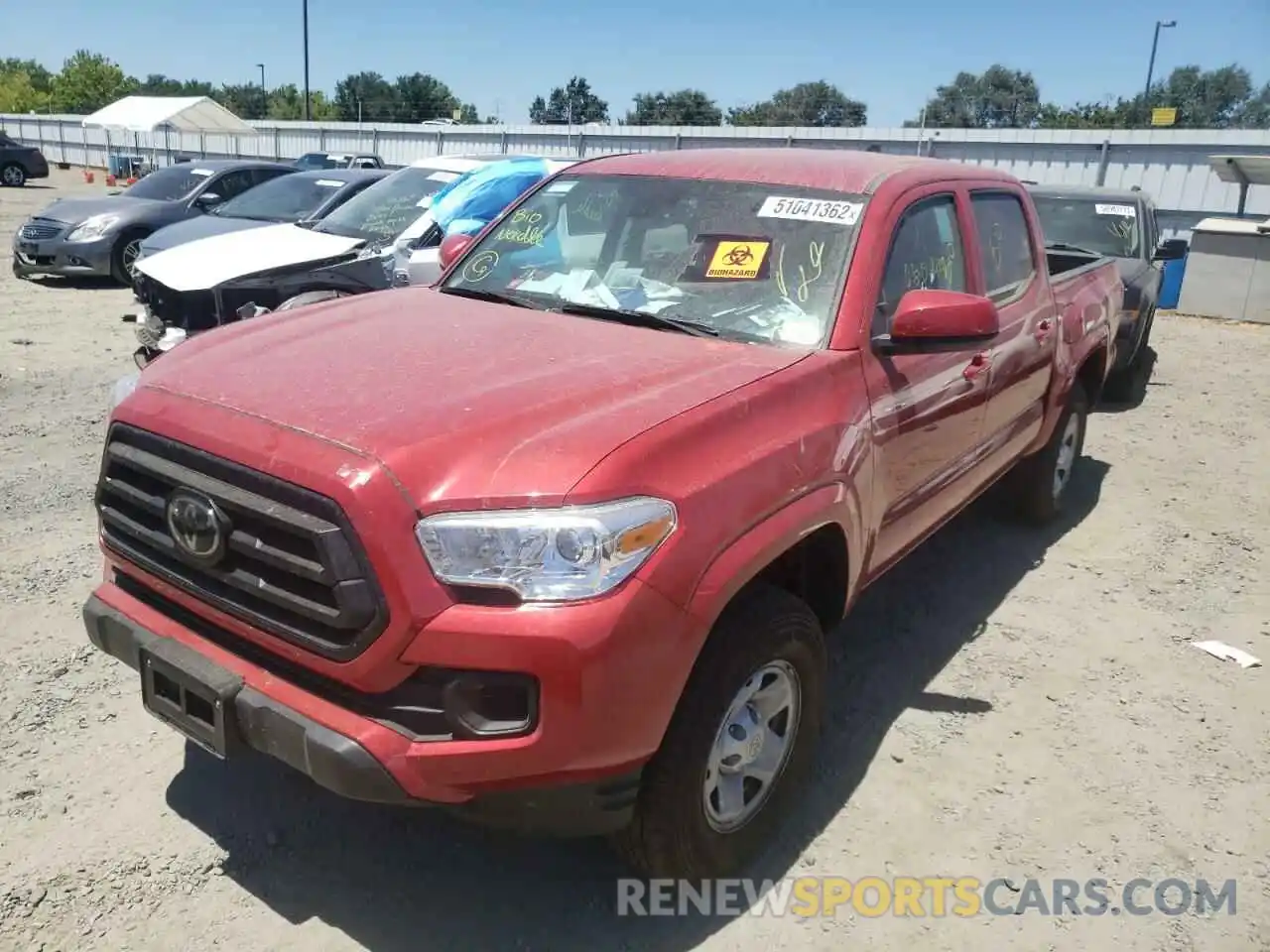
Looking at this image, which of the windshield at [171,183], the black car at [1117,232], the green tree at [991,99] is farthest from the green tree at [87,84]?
the black car at [1117,232]

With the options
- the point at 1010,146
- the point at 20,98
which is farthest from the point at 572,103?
the point at 1010,146

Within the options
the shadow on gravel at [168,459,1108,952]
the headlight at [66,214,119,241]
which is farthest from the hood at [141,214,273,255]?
the shadow on gravel at [168,459,1108,952]

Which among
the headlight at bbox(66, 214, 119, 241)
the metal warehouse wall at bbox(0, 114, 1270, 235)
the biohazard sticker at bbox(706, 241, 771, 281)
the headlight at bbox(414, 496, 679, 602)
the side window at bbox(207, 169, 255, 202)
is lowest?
the headlight at bbox(414, 496, 679, 602)

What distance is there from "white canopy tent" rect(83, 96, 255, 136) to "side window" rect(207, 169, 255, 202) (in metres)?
18.4

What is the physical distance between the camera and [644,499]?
212 cm

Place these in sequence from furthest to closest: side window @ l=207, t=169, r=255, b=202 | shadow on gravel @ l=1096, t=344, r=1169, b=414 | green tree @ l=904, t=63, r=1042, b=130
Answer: green tree @ l=904, t=63, r=1042, b=130, side window @ l=207, t=169, r=255, b=202, shadow on gravel @ l=1096, t=344, r=1169, b=414

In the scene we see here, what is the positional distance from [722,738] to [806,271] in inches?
60.0

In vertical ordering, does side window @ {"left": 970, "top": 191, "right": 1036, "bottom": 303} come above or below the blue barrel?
above

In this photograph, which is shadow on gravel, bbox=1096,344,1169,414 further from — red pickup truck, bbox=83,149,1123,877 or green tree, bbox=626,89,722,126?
green tree, bbox=626,89,722,126

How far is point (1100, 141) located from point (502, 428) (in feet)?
60.2

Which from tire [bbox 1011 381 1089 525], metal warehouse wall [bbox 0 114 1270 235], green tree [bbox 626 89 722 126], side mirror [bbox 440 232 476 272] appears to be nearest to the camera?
side mirror [bbox 440 232 476 272]

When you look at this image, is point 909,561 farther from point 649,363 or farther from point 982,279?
point 649,363

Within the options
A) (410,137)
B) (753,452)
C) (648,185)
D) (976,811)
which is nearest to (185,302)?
(648,185)

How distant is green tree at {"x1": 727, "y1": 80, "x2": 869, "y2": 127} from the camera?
51281mm
